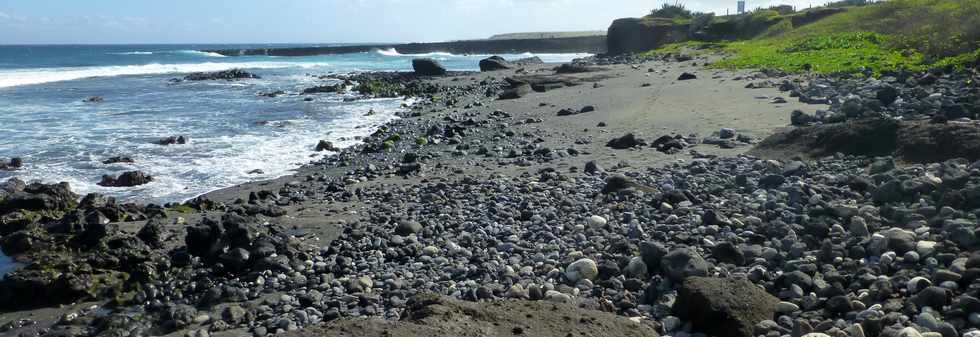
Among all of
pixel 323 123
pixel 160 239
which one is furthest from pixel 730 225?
pixel 323 123

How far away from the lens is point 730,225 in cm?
642

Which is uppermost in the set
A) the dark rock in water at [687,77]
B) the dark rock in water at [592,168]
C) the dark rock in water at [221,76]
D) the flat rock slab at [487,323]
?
the dark rock in water at [221,76]

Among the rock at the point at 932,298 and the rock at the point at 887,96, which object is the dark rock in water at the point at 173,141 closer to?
the rock at the point at 887,96

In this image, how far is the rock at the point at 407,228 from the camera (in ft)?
24.0

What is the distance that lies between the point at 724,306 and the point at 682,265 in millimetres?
1052

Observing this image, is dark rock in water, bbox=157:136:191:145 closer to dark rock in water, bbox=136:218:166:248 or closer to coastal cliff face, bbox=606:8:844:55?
dark rock in water, bbox=136:218:166:248

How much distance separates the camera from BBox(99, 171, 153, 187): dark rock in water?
1193 cm

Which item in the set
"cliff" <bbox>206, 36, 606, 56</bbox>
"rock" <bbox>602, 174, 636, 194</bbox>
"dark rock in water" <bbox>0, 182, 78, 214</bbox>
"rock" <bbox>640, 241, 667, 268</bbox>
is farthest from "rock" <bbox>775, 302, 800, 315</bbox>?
"cliff" <bbox>206, 36, 606, 56</bbox>

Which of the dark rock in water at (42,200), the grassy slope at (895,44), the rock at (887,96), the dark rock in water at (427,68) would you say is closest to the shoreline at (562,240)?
the rock at (887,96)

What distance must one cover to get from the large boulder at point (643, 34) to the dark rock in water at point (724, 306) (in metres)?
54.0

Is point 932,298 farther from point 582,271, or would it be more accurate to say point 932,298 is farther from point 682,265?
point 582,271

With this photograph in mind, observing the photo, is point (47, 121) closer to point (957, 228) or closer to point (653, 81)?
point (653, 81)

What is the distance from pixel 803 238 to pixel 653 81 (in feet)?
63.2

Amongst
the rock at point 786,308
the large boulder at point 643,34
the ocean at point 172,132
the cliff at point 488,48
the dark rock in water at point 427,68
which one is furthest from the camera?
the cliff at point 488,48
